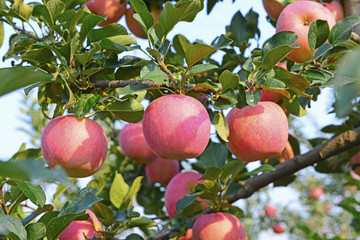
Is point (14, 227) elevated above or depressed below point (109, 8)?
below

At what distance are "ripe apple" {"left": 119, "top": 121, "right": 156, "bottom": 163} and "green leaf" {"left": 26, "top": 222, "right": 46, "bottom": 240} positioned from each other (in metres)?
1.01

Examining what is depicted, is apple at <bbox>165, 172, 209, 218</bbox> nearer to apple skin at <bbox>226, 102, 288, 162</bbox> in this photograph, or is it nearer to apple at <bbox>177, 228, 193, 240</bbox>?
apple at <bbox>177, 228, 193, 240</bbox>

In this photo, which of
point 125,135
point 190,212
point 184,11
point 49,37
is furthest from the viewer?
point 125,135

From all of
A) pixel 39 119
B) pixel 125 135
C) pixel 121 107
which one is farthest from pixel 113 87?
pixel 39 119

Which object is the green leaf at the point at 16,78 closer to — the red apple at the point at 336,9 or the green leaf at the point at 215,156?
the green leaf at the point at 215,156

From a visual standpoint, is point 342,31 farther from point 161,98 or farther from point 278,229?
point 278,229

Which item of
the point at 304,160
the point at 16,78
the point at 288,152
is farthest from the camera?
the point at 288,152

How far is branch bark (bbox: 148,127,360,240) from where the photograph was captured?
65.0 inches

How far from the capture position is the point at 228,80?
1.11 m

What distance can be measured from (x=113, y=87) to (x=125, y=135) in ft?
3.46

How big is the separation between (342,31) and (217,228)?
30.1 inches

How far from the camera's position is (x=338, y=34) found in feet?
4.16

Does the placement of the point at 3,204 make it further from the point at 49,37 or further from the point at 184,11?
the point at 184,11

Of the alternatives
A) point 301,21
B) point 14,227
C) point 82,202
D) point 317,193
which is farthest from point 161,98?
point 317,193
